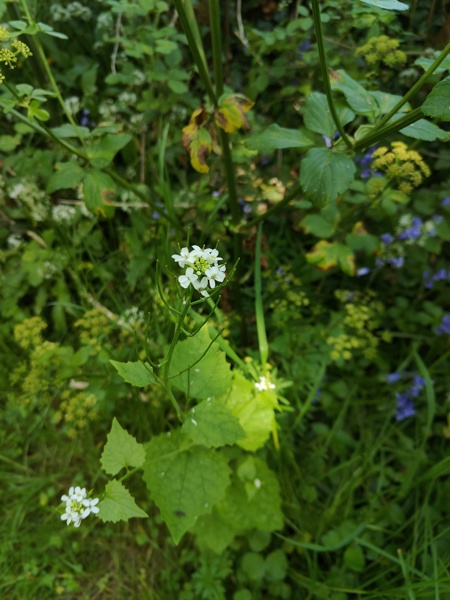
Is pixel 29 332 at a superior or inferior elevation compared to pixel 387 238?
superior

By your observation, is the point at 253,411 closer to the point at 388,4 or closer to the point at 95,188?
the point at 95,188

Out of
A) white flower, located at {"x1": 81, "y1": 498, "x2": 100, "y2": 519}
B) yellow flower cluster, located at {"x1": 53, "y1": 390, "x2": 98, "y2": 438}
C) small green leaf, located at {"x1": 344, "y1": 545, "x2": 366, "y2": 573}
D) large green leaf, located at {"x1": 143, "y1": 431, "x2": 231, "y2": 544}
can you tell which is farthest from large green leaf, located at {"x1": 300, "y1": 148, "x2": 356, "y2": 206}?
small green leaf, located at {"x1": 344, "y1": 545, "x2": 366, "y2": 573}

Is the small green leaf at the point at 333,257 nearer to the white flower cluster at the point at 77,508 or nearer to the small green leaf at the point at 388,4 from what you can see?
the small green leaf at the point at 388,4

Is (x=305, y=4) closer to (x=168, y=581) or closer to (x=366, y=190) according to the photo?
(x=366, y=190)

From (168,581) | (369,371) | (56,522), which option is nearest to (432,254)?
(369,371)

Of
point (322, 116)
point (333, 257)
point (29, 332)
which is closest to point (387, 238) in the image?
point (333, 257)

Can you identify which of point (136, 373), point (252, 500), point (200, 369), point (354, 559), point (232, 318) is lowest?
point (354, 559)

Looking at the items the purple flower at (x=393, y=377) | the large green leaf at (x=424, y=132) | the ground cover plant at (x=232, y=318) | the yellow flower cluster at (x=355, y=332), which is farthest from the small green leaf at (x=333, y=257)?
the large green leaf at (x=424, y=132)

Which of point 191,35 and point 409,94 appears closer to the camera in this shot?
point 409,94
